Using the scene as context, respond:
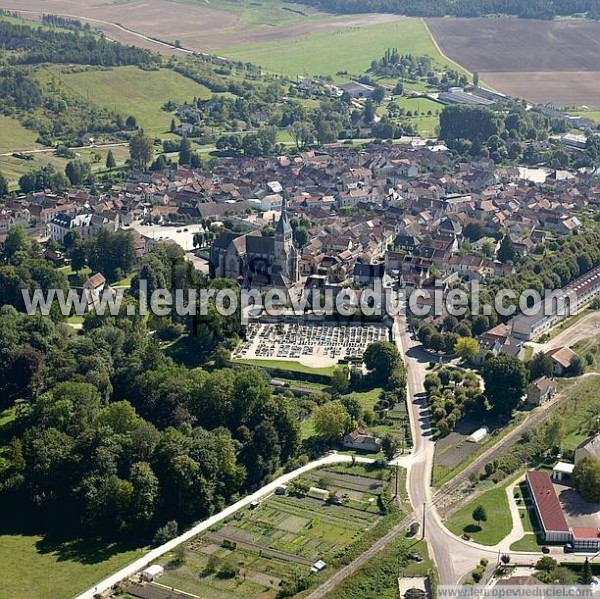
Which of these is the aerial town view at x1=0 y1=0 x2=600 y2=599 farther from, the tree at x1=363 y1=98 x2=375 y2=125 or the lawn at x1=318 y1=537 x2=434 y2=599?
the tree at x1=363 y1=98 x2=375 y2=125

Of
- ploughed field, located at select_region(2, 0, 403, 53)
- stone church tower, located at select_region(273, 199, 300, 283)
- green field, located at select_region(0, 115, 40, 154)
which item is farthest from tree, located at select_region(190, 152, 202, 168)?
ploughed field, located at select_region(2, 0, 403, 53)

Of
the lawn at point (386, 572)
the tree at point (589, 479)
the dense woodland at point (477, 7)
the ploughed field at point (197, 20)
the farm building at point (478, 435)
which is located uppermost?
the dense woodland at point (477, 7)

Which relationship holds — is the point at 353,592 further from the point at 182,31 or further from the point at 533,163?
the point at 182,31

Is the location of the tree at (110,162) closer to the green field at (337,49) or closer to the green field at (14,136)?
the green field at (14,136)

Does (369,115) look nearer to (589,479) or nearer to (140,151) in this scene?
(140,151)

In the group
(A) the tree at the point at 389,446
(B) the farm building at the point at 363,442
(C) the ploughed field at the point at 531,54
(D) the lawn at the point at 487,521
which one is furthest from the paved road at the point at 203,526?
(C) the ploughed field at the point at 531,54

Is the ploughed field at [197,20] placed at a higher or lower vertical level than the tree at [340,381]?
higher

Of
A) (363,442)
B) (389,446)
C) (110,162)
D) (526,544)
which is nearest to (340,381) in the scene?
(363,442)
